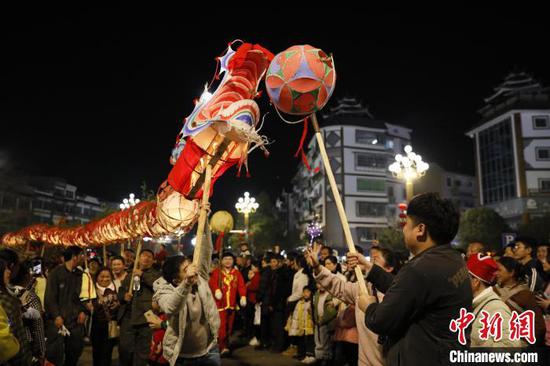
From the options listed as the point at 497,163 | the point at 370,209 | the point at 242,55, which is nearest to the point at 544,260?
the point at 242,55

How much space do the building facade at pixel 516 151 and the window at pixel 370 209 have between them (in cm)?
1078

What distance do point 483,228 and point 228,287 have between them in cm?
3100

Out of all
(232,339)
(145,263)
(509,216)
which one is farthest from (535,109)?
(145,263)

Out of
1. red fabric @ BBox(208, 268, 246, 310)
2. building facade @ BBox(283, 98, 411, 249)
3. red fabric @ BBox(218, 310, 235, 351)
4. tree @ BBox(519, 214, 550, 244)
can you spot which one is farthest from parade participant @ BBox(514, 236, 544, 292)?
building facade @ BBox(283, 98, 411, 249)

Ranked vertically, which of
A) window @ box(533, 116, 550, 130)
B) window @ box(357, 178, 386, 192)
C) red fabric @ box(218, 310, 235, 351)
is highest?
window @ box(533, 116, 550, 130)

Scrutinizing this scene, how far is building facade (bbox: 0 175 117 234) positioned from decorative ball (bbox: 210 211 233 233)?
38.6 metres

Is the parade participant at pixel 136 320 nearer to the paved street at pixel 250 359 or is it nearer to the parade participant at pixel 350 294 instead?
the paved street at pixel 250 359

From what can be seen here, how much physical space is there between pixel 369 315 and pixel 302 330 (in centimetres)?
698

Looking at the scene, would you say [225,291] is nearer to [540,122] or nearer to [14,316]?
[14,316]

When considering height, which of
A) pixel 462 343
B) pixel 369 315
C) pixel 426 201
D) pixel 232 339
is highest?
pixel 426 201

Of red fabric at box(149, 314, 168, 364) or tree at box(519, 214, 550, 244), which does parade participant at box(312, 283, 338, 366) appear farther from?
tree at box(519, 214, 550, 244)

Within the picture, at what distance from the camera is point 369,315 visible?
8.28ft

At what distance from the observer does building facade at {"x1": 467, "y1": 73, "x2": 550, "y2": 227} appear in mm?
40125

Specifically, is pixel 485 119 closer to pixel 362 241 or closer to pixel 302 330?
pixel 362 241
